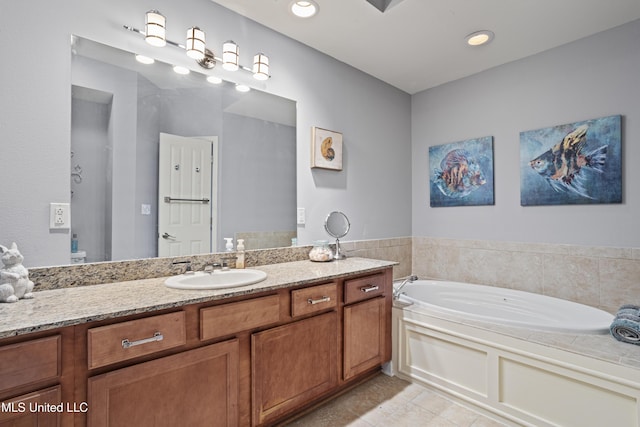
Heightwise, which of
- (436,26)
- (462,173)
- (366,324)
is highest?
(436,26)

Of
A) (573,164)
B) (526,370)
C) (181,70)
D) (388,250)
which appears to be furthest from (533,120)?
(181,70)

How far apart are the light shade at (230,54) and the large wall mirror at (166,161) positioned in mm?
133

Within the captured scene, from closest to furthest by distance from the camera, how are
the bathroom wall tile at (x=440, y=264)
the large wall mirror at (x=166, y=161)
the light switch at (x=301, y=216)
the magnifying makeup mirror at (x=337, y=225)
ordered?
1. the large wall mirror at (x=166, y=161)
2. the light switch at (x=301, y=216)
3. the magnifying makeup mirror at (x=337, y=225)
4. the bathroom wall tile at (x=440, y=264)

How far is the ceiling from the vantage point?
201 centimetres

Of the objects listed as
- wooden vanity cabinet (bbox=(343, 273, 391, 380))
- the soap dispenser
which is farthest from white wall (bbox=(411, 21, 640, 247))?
the soap dispenser

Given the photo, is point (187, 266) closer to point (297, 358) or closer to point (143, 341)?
point (143, 341)

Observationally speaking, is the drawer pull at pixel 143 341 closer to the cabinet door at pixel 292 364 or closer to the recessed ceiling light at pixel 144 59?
the cabinet door at pixel 292 364

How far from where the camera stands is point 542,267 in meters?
2.59

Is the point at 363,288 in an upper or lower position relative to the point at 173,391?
upper

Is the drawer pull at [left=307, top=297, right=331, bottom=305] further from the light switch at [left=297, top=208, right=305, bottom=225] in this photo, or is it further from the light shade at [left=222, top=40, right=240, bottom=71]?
the light shade at [left=222, top=40, right=240, bottom=71]

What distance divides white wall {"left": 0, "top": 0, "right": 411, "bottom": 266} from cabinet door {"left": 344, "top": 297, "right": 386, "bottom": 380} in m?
0.72

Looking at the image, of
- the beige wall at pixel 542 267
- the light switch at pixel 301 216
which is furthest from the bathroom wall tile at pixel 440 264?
the light switch at pixel 301 216

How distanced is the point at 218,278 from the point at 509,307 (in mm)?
2379

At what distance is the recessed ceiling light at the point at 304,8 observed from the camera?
6.53 feet
